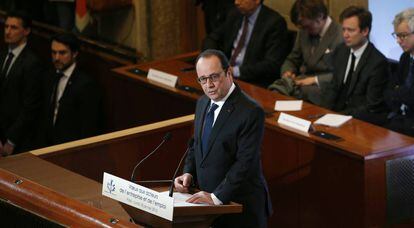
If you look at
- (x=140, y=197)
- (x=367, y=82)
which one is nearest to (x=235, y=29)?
(x=367, y=82)

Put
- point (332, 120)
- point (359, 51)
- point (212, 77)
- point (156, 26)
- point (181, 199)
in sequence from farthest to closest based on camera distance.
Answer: point (156, 26) → point (359, 51) → point (332, 120) → point (212, 77) → point (181, 199)

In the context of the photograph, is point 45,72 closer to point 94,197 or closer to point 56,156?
point 56,156

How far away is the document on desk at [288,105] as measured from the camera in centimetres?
570

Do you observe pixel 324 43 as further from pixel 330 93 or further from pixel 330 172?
pixel 330 172

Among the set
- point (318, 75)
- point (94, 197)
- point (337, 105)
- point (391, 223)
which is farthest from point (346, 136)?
point (94, 197)

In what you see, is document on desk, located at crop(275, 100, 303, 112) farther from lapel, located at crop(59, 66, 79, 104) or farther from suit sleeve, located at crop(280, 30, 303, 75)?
lapel, located at crop(59, 66, 79, 104)

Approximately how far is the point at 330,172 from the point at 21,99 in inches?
104

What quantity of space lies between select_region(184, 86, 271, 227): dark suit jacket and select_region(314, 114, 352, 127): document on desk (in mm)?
1351

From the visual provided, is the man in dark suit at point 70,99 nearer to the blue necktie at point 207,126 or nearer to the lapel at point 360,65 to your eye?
the lapel at point 360,65

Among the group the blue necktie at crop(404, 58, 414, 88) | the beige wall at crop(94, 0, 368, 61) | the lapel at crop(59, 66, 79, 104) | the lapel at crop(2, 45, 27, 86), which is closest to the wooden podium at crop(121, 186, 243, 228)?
the blue necktie at crop(404, 58, 414, 88)

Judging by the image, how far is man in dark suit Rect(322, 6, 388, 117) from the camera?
5789 mm

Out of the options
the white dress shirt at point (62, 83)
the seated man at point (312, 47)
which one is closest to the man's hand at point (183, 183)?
the seated man at point (312, 47)

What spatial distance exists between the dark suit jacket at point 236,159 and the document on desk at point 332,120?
135 centimetres

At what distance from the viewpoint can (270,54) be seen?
6.81 metres
